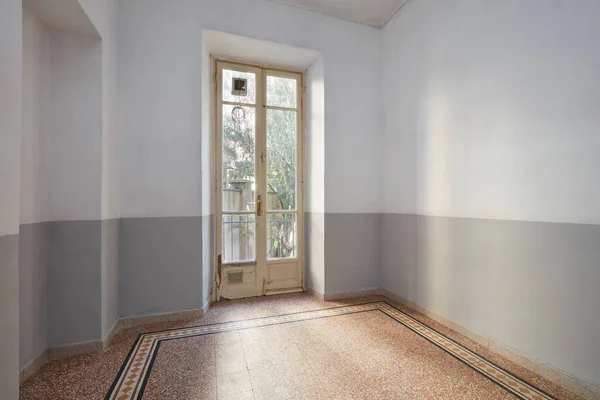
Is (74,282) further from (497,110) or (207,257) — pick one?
(497,110)

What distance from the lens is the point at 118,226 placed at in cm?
254

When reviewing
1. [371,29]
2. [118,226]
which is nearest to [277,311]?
[118,226]

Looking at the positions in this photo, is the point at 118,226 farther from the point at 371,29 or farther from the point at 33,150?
the point at 371,29

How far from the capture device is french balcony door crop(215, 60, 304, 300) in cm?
332

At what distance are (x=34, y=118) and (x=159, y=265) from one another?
57.2 inches

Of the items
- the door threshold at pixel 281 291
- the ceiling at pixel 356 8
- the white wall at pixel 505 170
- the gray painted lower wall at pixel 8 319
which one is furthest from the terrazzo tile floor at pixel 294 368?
the ceiling at pixel 356 8

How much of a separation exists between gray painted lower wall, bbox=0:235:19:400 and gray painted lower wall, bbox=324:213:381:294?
2.55 meters

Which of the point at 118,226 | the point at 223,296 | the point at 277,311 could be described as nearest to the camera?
the point at 118,226

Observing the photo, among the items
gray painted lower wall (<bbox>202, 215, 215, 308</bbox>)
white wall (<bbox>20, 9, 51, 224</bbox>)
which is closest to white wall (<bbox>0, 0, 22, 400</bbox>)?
white wall (<bbox>20, 9, 51, 224</bbox>)

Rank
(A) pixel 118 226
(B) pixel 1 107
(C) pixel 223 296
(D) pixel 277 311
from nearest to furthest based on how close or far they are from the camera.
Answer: (B) pixel 1 107 < (A) pixel 118 226 < (D) pixel 277 311 < (C) pixel 223 296

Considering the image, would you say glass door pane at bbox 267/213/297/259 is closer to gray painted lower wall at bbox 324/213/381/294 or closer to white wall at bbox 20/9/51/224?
gray painted lower wall at bbox 324/213/381/294

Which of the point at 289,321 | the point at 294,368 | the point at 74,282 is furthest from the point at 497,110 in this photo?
the point at 74,282

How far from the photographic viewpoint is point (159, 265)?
2.67 m

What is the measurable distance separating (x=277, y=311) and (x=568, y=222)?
2421 mm
